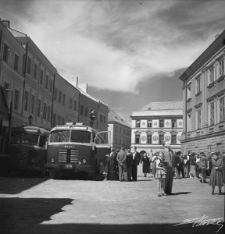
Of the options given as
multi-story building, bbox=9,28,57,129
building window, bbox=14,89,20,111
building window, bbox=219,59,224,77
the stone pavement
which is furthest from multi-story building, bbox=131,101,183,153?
the stone pavement

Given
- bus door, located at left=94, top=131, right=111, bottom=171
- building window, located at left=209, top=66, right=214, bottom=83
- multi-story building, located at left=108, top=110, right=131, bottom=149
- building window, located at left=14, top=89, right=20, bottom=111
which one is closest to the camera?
bus door, located at left=94, top=131, right=111, bottom=171

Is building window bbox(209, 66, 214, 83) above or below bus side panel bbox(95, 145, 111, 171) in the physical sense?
above

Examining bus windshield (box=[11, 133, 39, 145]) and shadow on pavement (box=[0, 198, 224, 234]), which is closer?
shadow on pavement (box=[0, 198, 224, 234])

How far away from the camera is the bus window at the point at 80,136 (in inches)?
608

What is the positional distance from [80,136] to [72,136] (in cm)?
39

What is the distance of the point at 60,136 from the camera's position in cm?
1570

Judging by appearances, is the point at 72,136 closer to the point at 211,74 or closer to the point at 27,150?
the point at 27,150

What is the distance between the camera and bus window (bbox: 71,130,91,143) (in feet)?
50.7

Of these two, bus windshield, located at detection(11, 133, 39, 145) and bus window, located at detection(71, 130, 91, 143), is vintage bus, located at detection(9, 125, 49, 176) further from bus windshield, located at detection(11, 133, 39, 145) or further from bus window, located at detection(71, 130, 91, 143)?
bus window, located at detection(71, 130, 91, 143)

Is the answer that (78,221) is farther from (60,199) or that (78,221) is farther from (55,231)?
(60,199)

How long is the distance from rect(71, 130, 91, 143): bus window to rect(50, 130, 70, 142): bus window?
0.25 m

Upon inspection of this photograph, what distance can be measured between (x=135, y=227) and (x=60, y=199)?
12.7 feet

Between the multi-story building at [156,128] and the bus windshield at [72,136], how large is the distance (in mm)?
47585

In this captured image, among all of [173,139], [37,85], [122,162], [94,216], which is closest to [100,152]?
[122,162]
